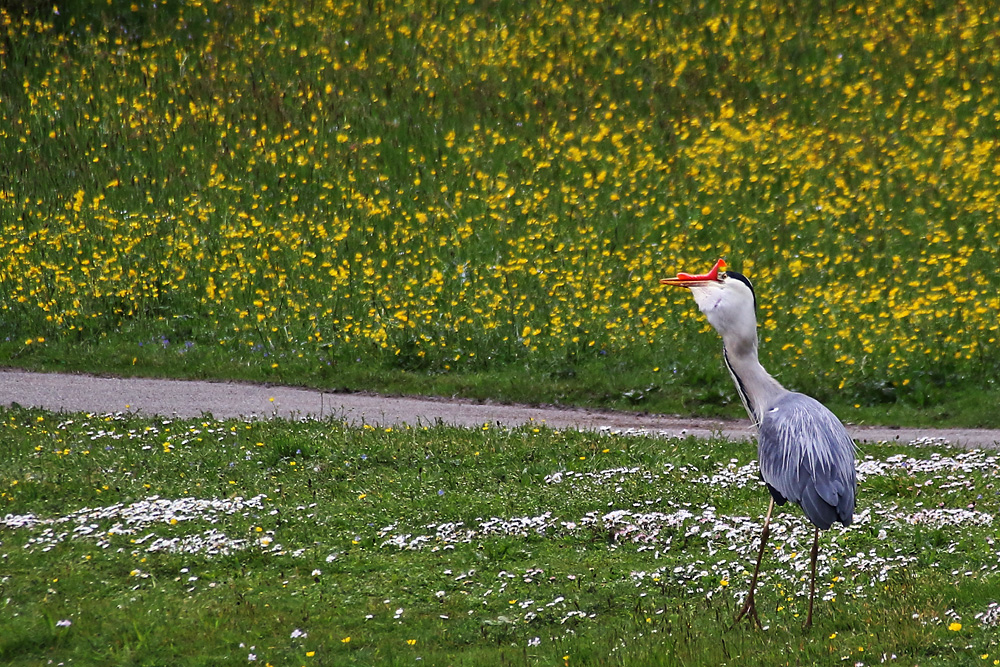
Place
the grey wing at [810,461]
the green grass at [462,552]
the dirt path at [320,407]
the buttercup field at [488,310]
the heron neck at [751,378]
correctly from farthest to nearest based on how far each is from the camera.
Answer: the dirt path at [320,407] → the buttercup field at [488,310] → the green grass at [462,552] → the heron neck at [751,378] → the grey wing at [810,461]

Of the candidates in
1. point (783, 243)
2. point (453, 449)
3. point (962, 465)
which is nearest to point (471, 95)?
point (783, 243)

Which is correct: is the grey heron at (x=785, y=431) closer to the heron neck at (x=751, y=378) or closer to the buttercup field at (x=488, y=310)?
the heron neck at (x=751, y=378)

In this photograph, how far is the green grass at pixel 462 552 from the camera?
Result: 7.73m

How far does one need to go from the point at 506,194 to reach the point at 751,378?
15757 mm

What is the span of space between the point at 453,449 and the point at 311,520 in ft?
8.35

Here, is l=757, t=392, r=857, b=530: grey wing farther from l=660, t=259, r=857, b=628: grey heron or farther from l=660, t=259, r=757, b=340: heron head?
l=660, t=259, r=757, b=340: heron head

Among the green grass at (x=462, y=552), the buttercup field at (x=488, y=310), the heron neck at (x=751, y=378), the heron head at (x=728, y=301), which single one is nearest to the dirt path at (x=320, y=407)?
the buttercup field at (x=488, y=310)

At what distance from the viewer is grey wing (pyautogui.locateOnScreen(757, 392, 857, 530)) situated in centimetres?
721

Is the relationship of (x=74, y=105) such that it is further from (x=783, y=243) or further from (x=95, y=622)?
(x=95, y=622)

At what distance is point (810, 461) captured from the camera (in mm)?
7223

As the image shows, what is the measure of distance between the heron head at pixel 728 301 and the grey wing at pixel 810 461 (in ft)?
2.12

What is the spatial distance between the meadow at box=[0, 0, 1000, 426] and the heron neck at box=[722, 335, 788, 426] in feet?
26.9

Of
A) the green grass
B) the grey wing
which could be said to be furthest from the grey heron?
the green grass

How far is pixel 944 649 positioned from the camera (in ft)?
22.0
